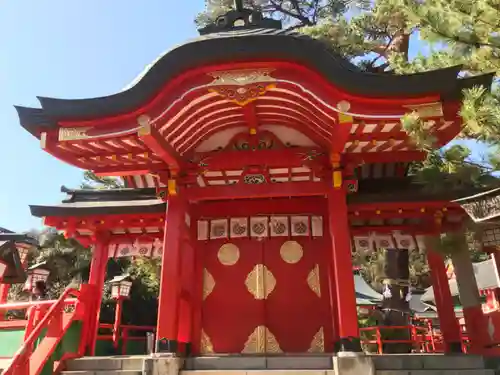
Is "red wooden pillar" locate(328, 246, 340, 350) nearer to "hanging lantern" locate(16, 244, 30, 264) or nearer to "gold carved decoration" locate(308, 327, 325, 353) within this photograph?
"gold carved decoration" locate(308, 327, 325, 353)

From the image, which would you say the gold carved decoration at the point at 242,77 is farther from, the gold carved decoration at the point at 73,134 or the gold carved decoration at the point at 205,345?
the gold carved decoration at the point at 205,345

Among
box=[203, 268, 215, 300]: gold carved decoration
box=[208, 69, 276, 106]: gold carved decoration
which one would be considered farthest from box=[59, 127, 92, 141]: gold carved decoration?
box=[203, 268, 215, 300]: gold carved decoration

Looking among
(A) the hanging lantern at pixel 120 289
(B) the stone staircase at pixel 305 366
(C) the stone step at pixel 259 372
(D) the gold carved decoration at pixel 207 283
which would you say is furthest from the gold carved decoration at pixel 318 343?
(A) the hanging lantern at pixel 120 289

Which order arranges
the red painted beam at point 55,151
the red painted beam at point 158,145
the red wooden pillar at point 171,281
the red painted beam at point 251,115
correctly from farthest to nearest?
1. the red painted beam at point 251,115
2. the red painted beam at point 55,151
3. the red wooden pillar at point 171,281
4. the red painted beam at point 158,145

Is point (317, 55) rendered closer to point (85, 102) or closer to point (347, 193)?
point (347, 193)

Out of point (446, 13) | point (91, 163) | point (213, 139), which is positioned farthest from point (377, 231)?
point (91, 163)

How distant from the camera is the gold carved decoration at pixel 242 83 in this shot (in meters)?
6.58

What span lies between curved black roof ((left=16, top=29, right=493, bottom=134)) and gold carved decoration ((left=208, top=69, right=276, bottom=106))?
0.23 meters

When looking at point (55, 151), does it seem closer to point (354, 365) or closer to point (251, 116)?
point (251, 116)

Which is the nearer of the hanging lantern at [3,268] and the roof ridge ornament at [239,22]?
the roof ridge ornament at [239,22]

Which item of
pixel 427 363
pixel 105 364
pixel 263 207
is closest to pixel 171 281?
pixel 105 364

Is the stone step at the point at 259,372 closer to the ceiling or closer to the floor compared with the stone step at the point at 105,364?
closer to the floor

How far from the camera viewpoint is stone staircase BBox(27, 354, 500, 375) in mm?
6344

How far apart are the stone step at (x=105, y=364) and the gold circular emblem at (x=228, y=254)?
2.81 metres
